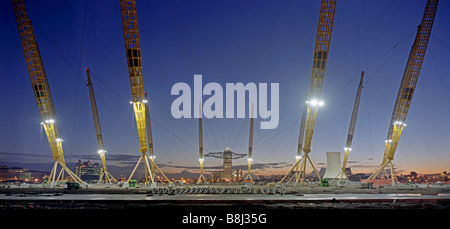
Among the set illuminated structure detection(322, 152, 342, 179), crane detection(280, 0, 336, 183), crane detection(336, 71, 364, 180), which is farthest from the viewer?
crane detection(336, 71, 364, 180)

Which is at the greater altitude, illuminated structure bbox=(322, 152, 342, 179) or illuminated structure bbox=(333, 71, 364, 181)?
illuminated structure bbox=(333, 71, 364, 181)

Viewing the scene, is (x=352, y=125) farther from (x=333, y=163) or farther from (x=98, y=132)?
(x=98, y=132)

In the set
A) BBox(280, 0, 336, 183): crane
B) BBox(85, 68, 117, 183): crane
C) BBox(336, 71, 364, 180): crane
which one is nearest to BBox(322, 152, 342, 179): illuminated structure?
BBox(336, 71, 364, 180): crane

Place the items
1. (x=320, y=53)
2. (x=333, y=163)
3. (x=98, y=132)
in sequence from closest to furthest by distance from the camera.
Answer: (x=320, y=53) < (x=333, y=163) < (x=98, y=132)

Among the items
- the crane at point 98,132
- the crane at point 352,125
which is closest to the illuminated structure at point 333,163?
the crane at point 352,125

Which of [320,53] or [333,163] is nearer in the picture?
[320,53]

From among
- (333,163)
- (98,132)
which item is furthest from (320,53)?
(98,132)

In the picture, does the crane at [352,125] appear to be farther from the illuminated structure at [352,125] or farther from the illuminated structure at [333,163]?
the illuminated structure at [333,163]

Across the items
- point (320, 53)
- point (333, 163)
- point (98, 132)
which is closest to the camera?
point (320, 53)

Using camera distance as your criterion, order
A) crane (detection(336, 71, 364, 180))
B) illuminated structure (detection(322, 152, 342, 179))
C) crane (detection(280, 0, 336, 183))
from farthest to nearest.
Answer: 1. crane (detection(336, 71, 364, 180))
2. illuminated structure (detection(322, 152, 342, 179))
3. crane (detection(280, 0, 336, 183))

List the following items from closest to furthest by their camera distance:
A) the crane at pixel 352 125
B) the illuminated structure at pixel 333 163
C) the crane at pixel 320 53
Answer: the crane at pixel 320 53, the illuminated structure at pixel 333 163, the crane at pixel 352 125

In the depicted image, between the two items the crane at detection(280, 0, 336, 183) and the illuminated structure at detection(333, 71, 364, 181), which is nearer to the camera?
the crane at detection(280, 0, 336, 183)

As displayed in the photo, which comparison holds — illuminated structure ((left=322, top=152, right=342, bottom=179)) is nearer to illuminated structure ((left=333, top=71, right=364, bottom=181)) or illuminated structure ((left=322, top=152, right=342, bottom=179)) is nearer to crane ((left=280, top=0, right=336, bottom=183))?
illuminated structure ((left=333, top=71, right=364, bottom=181))
